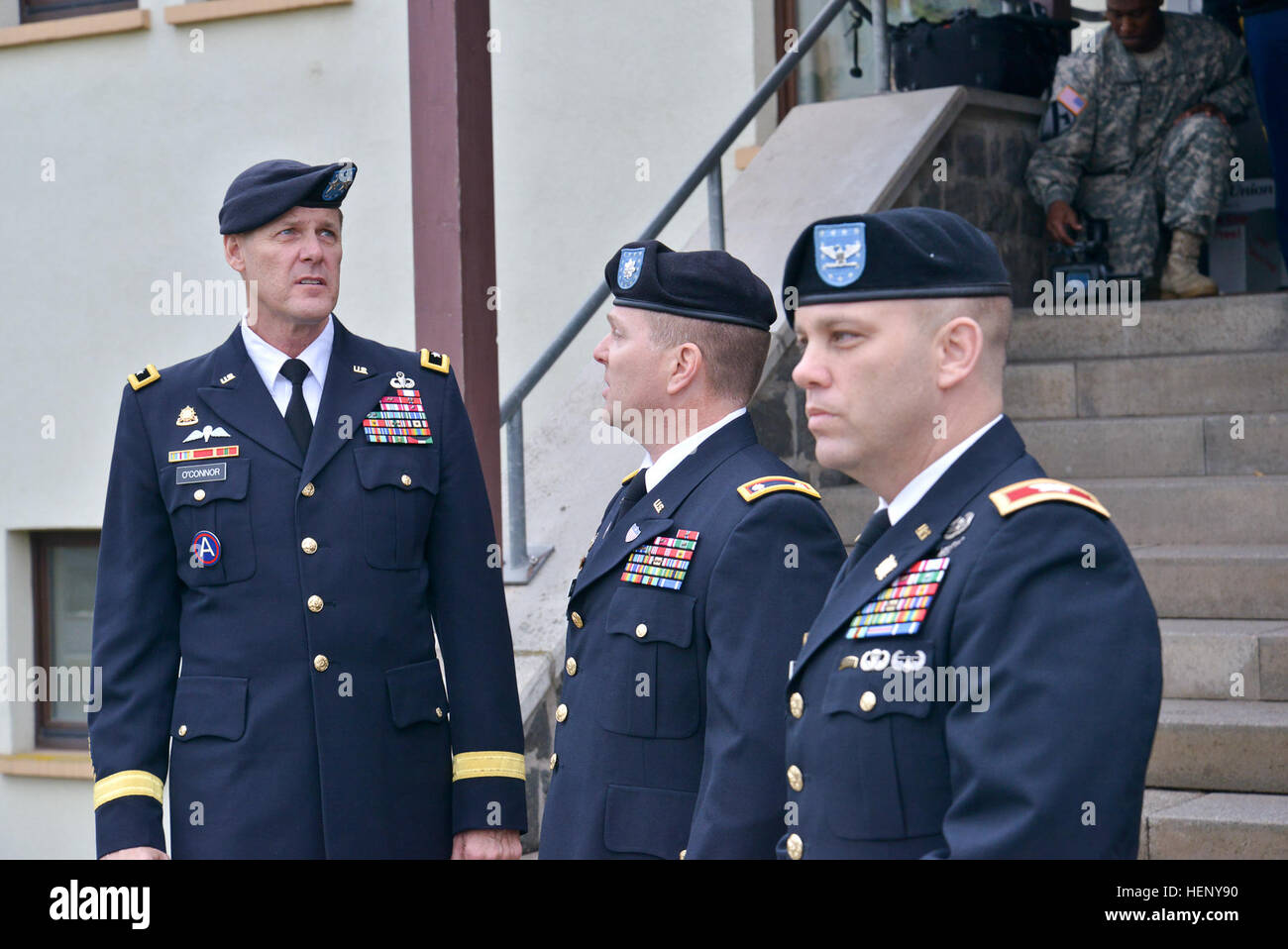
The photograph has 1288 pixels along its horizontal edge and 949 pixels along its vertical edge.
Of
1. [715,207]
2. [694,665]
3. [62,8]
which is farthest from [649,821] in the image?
[62,8]

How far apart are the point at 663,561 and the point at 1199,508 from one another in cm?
277

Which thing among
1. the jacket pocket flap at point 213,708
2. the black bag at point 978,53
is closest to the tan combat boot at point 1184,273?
the black bag at point 978,53

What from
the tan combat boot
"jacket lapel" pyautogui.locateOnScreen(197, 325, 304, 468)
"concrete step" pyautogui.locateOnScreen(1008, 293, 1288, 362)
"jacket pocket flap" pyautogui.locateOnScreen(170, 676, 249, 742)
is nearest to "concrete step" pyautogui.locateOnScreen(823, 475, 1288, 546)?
"concrete step" pyautogui.locateOnScreen(1008, 293, 1288, 362)

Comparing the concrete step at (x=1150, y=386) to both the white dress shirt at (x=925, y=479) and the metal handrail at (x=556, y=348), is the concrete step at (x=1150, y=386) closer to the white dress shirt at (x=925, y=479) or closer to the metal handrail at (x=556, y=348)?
the metal handrail at (x=556, y=348)

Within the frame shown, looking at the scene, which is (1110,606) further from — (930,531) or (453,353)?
(453,353)

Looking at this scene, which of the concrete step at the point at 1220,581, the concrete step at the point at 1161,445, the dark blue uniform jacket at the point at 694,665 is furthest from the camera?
the concrete step at the point at 1161,445

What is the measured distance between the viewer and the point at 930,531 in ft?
6.33

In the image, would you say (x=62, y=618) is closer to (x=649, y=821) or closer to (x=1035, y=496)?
(x=649, y=821)

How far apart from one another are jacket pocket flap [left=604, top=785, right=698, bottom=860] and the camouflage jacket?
445 centimetres

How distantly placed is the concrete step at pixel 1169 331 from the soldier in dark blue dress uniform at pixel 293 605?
334cm

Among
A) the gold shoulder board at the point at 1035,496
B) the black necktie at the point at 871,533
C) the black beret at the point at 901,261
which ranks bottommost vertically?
the black necktie at the point at 871,533

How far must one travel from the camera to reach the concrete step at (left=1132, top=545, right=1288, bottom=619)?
441cm

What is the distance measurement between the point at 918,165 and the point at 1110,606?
4.34 m

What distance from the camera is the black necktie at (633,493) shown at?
2775mm
